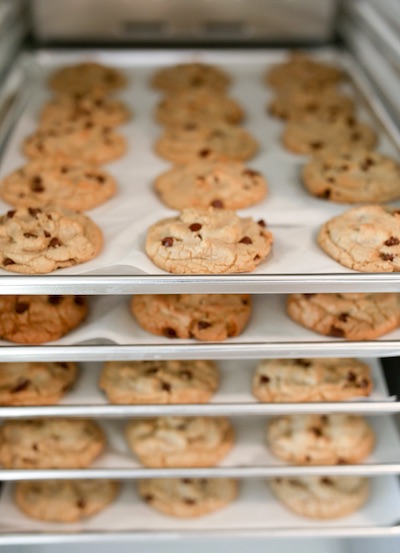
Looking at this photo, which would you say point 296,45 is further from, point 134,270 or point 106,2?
point 134,270

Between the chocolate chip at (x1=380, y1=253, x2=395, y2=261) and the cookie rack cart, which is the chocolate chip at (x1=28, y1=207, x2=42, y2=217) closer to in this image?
the cookie rack cart

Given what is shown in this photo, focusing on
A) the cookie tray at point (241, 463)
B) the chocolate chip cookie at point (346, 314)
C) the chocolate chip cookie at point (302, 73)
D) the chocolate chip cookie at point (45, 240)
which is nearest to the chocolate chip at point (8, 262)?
the chocolate chip cookie at point (45, 240)

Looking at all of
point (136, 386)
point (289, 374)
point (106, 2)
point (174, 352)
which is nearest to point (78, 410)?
point (136, 386)

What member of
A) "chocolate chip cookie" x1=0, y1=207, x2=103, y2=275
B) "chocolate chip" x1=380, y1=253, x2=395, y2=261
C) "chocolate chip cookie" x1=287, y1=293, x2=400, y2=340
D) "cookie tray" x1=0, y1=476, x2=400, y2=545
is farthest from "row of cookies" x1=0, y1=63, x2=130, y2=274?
"cookie tray" x1=0, y1=476, x2=400, y2=545

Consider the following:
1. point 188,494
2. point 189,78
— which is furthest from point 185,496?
point 189,78

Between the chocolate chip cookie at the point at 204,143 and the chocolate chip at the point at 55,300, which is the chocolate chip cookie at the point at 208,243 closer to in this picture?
the chocolate chip at the point at 55,300

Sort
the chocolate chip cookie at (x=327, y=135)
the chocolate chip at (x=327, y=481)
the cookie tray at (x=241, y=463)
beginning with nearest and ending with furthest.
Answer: the cookie tray at (x=241, y=463)
the chocolate chip at (x=327, y=481)
the chocolate chip cookie at (x=327, y=135)
